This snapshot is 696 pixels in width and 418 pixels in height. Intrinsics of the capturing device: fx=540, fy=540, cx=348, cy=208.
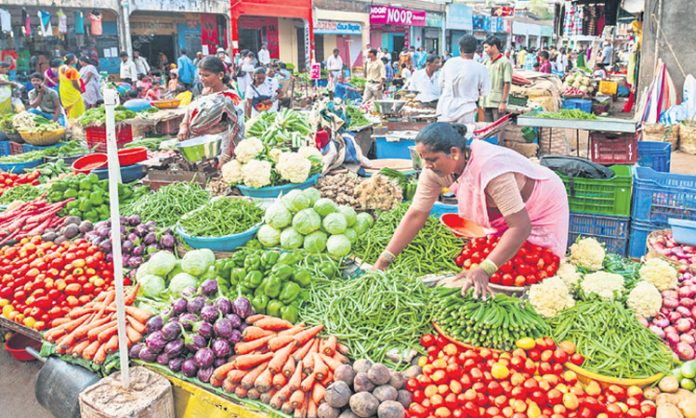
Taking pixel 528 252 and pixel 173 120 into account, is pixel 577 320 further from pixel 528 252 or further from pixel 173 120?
pixel 173 120

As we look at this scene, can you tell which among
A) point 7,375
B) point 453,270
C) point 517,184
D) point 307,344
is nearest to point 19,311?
point 7,375

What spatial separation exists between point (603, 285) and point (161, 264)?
2.91m

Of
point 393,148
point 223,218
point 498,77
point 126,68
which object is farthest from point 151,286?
point 126,68

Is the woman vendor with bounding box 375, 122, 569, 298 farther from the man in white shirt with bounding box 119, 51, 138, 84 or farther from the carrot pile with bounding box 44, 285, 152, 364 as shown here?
the man in white shirt with bounding box 119, 51, 138, 84

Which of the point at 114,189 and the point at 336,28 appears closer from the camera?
the point at 114,189

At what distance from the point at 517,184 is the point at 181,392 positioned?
222 cm

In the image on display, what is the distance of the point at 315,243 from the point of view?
3965 mm

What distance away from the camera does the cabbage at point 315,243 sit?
13.0 feet

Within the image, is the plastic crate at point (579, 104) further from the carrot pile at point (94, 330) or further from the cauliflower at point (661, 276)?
the carrot pile at point (94, 330)

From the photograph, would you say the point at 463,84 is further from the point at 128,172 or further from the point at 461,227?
the point at 128,172

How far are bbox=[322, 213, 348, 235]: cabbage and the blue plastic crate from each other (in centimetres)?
360

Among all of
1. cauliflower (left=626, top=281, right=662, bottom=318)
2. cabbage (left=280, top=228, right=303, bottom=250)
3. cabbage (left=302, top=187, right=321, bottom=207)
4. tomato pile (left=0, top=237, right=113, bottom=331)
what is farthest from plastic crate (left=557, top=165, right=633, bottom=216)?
tomato pile (left=0, top=237, right=113, bottom=331)

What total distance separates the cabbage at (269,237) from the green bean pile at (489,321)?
163cm

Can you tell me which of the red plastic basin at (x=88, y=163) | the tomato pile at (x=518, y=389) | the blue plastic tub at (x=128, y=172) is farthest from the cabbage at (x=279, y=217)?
the red plastic basin at (x=88, y=163)
